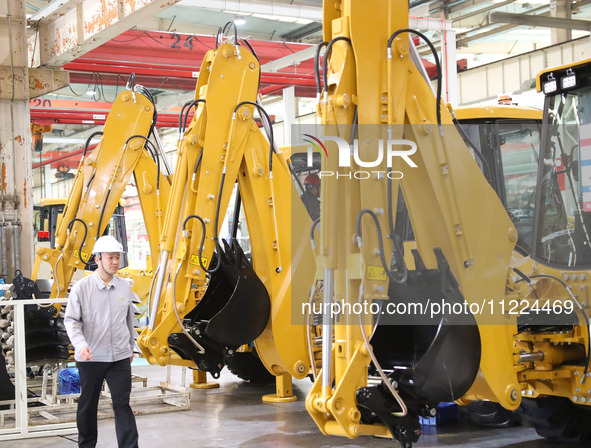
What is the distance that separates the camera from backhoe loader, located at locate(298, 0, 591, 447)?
4836mm

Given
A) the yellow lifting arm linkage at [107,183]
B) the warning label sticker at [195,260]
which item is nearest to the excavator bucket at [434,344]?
the warning label sticker at [195,260]

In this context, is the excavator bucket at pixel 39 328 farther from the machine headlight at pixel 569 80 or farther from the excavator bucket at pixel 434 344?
the machine headlight at pixel 569 80

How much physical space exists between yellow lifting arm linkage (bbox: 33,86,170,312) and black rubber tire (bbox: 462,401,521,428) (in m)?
4.33

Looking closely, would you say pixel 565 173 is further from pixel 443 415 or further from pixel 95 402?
pixel 95 402

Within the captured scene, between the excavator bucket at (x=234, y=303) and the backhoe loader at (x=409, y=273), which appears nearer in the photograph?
the backhoe loader at (x=409, y=273)

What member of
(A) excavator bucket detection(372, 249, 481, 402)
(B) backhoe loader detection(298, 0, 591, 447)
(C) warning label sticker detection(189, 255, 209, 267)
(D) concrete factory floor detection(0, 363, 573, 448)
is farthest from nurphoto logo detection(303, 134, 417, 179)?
(C) warning label sticker detection(189, 255, 209, 267)

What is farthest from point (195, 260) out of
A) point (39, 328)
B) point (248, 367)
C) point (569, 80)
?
point (569, 80)

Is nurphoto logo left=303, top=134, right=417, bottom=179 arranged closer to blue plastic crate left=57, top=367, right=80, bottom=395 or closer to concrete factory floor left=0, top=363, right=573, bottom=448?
concrete factory floor left=0, top=363, right=573, bottom=448

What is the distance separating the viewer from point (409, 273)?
545 centimetres

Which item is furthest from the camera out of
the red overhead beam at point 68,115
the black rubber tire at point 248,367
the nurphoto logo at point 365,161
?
the red overhead beam at point 68,115

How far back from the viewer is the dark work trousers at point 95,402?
19.9 feet

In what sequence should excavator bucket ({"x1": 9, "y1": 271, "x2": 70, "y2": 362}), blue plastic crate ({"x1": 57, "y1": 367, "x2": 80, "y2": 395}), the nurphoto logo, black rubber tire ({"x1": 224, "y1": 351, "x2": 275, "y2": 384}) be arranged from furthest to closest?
1. black rubber tire ({"x1": 224, "y1": 351, "x2": 275, "y2": 384})
2. blue plastic crate ({"x1": 57, "y1": 367, "x2": 80, "y2": 395})
3. excavator bucket ({"x1": 9, "y1": 271, "x2": 70, "y2": 362})
4. the nurphoto logo

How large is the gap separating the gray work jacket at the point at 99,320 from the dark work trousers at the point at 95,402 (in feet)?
0.27

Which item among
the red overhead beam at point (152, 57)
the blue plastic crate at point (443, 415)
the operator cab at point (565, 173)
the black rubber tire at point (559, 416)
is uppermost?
the red overhead beam at point (152, 57)
